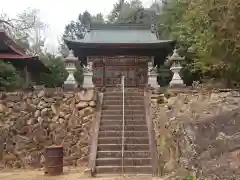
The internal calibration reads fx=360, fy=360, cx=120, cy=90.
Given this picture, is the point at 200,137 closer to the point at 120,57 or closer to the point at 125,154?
the point at 125,154

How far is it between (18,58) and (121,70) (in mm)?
5661

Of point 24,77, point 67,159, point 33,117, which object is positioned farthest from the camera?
point 24,77

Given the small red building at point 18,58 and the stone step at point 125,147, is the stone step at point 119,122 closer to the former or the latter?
the stone step at point 125,147

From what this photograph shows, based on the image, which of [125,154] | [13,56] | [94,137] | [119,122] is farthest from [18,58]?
[125,154]

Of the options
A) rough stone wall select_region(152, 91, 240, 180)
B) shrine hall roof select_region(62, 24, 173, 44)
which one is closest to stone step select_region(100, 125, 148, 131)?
rough stone wall select_region(152, 91, 240, 180)

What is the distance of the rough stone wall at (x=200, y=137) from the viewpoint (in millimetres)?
7191

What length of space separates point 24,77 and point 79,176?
1252 centimetres

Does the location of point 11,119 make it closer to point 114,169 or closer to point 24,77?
point 114,169

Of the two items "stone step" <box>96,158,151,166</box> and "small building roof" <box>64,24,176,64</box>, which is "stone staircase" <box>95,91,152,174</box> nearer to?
"stone step" <box>96,158,151,166</box>

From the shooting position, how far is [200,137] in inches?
324

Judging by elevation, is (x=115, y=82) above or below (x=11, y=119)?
above

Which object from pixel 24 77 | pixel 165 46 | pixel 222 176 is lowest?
pixel 222 176

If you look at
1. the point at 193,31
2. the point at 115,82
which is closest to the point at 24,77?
the point at 115,82

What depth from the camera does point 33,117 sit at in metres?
13.5
